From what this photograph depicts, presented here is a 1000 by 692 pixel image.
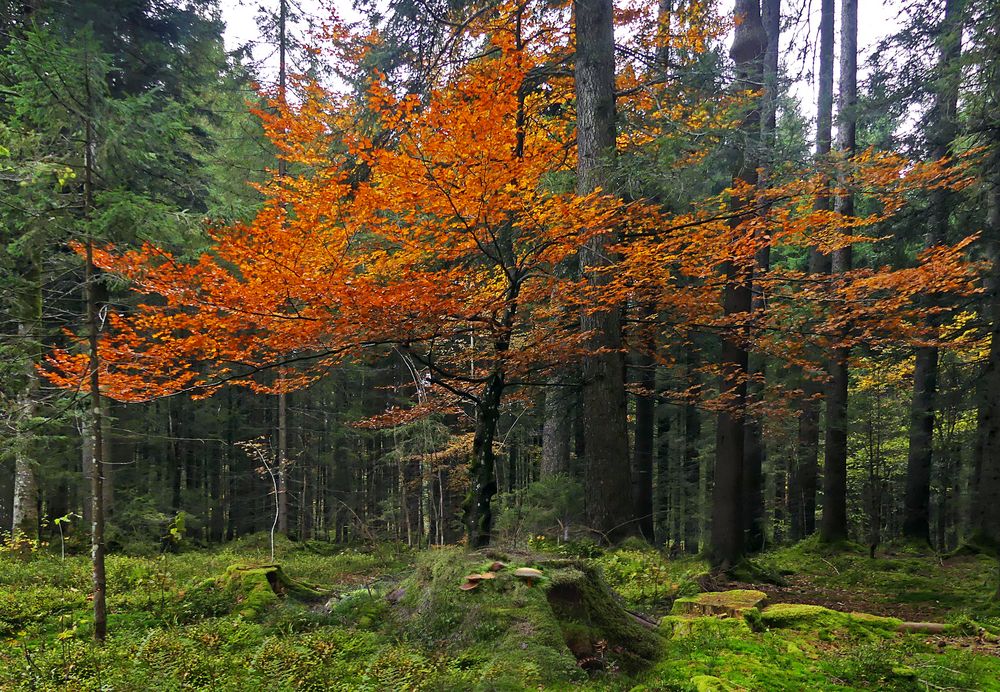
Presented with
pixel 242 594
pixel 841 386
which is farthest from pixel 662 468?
pixel 242 594

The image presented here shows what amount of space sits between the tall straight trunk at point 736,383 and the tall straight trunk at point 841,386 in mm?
3810

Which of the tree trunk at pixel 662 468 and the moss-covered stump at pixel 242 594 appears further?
the tree trunk at pixel 662 468

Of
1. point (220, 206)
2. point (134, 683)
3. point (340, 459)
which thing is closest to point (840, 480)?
point (134, 683)

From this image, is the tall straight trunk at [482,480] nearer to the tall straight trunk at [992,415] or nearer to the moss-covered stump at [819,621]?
the moss-covered stump at [819,621]

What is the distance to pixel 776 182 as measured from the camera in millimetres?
9078

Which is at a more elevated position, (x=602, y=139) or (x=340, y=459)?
(x=602, y=139)

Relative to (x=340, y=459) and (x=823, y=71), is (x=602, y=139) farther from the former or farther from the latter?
(x=340, y=459)

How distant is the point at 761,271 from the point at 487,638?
9523 millimetres

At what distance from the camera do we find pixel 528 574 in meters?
4.30

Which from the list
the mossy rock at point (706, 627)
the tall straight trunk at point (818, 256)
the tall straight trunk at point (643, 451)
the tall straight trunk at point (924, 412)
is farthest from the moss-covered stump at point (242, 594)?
the tall straight trunk at point (924, 412)

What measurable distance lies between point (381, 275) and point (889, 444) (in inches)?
713

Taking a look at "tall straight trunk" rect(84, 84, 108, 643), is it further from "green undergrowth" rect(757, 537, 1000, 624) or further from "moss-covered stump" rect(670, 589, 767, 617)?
"green undergrowth" rect(757, 537, 1000, 624)

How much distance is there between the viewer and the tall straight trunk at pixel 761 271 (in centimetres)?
807

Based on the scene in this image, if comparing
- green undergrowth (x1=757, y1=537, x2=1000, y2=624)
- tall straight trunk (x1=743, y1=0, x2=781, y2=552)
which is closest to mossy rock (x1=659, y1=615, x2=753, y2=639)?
green undergrowth (x1=757, y1=537, x2=1000, y2=624)
